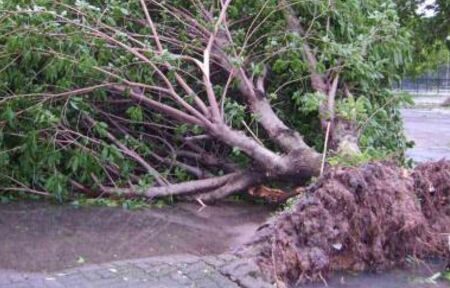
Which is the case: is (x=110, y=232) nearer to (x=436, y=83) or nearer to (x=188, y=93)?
(x=188, y=93)

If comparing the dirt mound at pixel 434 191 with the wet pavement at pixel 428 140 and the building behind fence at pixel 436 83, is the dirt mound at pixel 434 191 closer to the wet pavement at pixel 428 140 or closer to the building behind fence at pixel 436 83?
the wet pavement at pixel 428 140

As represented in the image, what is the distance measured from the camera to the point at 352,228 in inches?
188

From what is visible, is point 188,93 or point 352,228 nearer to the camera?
point 352,228

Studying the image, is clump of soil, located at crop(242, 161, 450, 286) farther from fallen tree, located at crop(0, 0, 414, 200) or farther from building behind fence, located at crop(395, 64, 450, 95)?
building behind fence, located at crop(395, 64, 450, 95)

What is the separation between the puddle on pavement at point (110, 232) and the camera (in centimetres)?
477

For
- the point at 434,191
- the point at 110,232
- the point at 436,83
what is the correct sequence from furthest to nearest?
1. the point at 436,83
2. the point at 110,232
3. the point at 434,191

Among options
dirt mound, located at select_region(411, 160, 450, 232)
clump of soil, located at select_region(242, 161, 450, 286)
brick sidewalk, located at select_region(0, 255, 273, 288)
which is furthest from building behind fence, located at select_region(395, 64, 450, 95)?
brick sidewalk, located at select_region(0, 255, 273, 288)

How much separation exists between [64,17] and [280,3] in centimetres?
225

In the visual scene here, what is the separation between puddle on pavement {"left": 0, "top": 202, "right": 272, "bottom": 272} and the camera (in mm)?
4773

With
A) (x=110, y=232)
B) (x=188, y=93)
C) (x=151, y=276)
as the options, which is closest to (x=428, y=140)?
(x=188, y=93)

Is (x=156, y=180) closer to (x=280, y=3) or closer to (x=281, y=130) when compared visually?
(x=281, y=130)

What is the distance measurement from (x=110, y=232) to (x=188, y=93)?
1.78 metres

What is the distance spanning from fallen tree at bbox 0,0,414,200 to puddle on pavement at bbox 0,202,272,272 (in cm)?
36

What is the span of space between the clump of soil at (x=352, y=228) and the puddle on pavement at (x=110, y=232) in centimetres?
70
